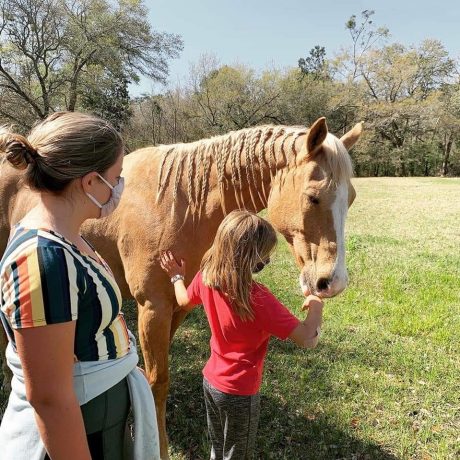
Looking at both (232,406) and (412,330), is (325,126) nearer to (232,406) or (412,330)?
(232,406)

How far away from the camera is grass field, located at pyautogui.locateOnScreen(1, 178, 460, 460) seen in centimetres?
282

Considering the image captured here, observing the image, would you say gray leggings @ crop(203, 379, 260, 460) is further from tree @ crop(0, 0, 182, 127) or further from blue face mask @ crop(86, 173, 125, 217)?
tree @ crop(0, 0, 182, 127)

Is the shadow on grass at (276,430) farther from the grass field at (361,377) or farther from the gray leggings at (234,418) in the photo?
the gray leggings at (234,418)

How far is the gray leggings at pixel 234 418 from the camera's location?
194 centimetres

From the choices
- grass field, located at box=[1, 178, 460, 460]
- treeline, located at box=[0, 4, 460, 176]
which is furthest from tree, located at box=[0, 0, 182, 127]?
grass field, located at box=[1, 178, 460, 460]

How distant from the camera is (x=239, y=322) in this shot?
1.82m

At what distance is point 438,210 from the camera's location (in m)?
14.6

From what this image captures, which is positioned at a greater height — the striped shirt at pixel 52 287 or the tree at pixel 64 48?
the tree at pixel 64 48

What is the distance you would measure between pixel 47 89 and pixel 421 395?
21.3 metres

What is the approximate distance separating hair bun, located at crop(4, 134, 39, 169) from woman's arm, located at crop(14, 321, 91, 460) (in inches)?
16.8

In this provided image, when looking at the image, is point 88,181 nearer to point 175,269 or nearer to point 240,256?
point 240,256

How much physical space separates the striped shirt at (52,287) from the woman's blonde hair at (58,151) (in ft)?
0.49

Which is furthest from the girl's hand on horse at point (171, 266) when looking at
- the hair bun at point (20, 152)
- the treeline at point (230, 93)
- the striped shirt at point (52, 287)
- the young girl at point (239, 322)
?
the treeline at point (230, 93)

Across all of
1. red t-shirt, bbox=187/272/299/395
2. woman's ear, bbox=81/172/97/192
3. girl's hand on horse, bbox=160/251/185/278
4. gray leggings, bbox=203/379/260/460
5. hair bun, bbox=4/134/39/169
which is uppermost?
hair bun, bbox=4/134/39/169
